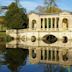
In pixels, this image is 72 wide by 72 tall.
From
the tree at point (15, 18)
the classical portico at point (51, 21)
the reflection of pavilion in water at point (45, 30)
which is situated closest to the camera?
the reflection of pavilion in water at point (45, 30)

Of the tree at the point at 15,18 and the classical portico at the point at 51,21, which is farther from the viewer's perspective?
the tree at the point at 15,18

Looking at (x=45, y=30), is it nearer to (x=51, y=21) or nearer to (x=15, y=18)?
(x=51, y=21)

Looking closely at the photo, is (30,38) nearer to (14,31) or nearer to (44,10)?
(14,31)

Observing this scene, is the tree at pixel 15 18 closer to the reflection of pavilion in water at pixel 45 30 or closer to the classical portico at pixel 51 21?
the reflection of pavilion in water at pixel 45 30

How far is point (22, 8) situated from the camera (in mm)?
66500

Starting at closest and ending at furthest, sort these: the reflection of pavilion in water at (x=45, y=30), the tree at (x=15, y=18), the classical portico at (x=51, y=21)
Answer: the reflection of pavilion in water at (x=45, y=30) < the classical portico at (x=51, y=21) < the tree at (x=15, y=18)

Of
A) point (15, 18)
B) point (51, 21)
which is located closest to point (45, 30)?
point (51, 21)

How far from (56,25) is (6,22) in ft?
36.1

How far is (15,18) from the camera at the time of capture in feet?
208

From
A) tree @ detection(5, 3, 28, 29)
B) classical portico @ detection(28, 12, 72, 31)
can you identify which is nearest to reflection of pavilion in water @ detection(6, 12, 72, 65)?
classical portico @ detection(28, 12, 72, 31)

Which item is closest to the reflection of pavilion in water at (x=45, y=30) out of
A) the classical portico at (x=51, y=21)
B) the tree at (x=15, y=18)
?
the classical portico at (x=51, y=21)

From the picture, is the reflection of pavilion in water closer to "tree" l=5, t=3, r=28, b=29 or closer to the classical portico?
the classical portico

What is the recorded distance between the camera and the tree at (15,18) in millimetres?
63000

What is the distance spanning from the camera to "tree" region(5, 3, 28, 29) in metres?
63.0
